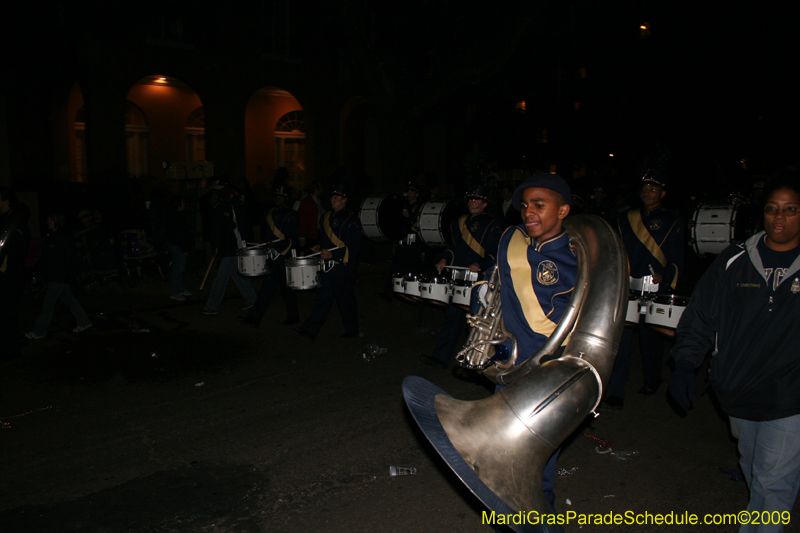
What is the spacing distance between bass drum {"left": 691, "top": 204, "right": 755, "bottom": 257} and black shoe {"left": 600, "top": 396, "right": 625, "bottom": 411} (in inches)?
161

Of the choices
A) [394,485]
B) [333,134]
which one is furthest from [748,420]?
[333,134]

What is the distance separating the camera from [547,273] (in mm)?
3059

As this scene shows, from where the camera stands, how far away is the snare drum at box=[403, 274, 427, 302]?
606cm

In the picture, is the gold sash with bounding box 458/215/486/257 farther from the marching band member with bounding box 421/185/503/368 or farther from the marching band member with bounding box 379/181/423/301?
the marching band member with bounding box 379/181/423/301

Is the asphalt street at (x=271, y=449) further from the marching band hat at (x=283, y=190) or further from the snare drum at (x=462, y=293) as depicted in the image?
the marching band hat at (x=283, y=190)

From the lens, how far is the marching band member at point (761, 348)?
110 inches

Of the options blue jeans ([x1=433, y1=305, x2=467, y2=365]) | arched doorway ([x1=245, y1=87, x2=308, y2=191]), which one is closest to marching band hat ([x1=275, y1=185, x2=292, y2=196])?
blue jeans ([x1=433, y1=305, x2=467, y2=365])

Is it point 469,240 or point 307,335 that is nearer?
point 469,240

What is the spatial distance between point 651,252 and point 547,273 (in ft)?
9.67

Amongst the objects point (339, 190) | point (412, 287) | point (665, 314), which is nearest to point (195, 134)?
point (339, 190)

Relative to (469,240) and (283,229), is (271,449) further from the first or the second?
(283,229)

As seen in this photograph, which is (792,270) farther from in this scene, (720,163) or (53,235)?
(720,163)

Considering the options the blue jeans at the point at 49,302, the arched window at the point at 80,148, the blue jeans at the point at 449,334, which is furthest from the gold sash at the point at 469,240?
the arched window at the point at 80,148

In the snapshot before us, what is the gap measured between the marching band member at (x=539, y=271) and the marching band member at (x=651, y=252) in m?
2.56
